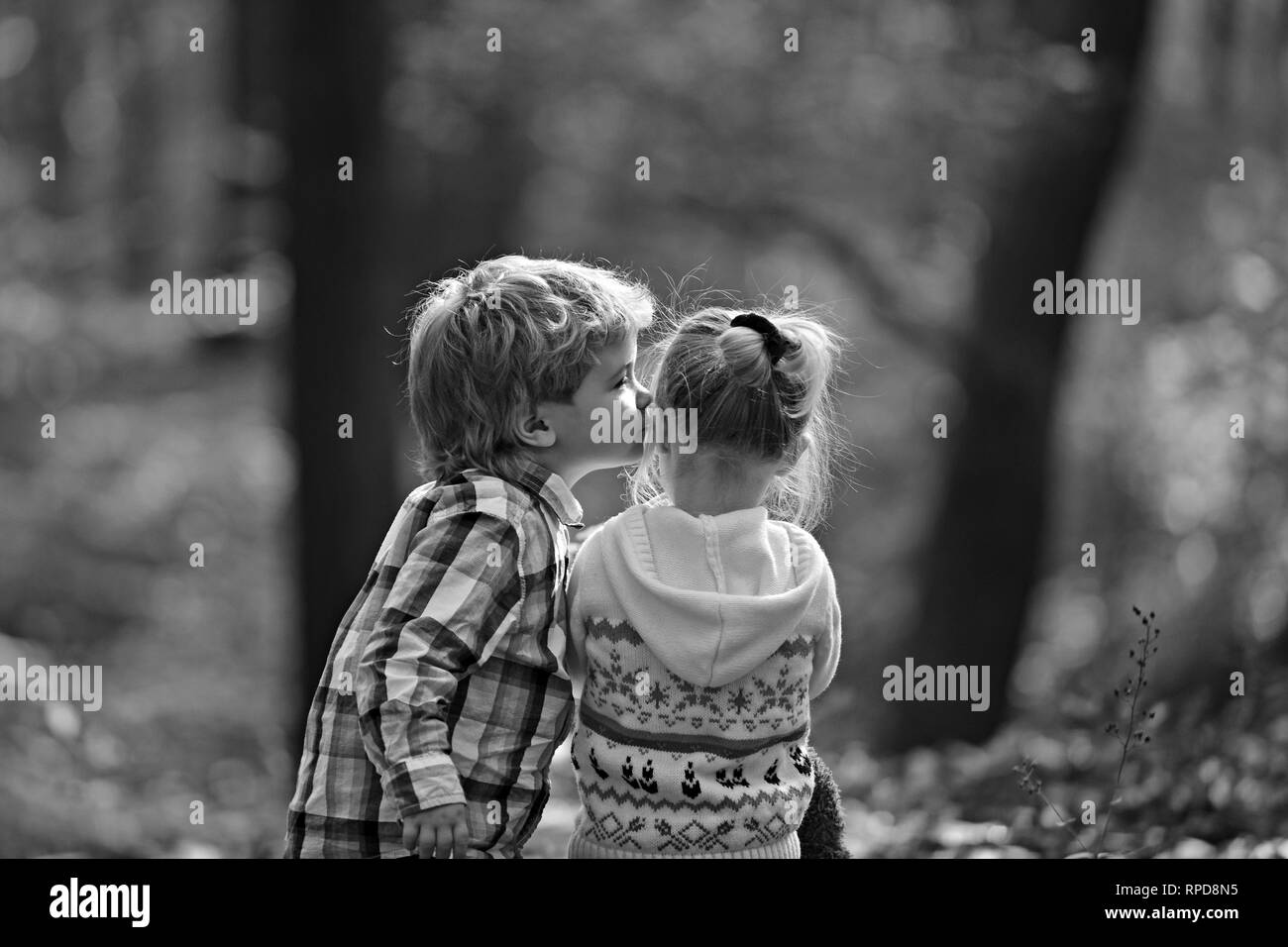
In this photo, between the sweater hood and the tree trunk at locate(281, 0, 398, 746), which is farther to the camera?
the tree trunk at locate(281, 0, 398, 746)

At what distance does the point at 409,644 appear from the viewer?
229 cm

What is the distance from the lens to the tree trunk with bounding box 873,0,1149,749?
606 cm

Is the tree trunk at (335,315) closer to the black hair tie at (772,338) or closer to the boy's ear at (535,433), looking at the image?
the boy's ear at (535,433)

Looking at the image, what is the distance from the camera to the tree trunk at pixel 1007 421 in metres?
6.06

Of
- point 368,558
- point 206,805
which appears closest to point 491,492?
point 368,558

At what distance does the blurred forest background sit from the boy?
171cm

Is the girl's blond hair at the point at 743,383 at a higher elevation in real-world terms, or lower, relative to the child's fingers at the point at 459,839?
higher

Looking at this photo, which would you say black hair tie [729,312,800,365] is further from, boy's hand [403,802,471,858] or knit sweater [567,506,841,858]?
boy's hand [403,802,471,858]

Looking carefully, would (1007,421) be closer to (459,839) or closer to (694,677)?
(694,677)

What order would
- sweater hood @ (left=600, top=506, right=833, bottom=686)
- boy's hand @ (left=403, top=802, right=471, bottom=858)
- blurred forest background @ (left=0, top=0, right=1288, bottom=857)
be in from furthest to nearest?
1. blurred forest background @ (left=0, top=0, right=1288, bottom=857)
2. sweater hood @ (left=600, top=506, right=833, bottom=686)
3. boy's hand @ (left=403, top=802, right=471, bottom=858)

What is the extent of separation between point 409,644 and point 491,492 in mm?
327

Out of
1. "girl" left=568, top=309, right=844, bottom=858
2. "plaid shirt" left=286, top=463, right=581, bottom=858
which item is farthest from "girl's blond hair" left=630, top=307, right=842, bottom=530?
"plaid shirt" left=286, top=463, right=581, bottom=858

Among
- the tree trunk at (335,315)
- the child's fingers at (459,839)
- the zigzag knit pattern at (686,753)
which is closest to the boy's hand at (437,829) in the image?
the child's fingers at (459,839)

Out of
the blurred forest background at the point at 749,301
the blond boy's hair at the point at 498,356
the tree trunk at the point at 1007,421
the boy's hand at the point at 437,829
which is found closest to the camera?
the boy's hand at the point at 437,829
